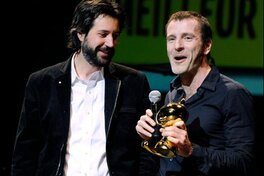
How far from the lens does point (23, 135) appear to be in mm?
2363

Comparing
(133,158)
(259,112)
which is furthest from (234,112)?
(259,112)

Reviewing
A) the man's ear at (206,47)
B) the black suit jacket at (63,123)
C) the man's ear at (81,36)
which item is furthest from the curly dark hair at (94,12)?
the man's ear at (206,47)

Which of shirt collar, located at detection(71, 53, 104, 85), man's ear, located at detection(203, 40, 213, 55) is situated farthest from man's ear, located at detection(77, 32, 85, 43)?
man's ear, located at detection(203, 40, 213, 55)

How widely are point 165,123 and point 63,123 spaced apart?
475mm

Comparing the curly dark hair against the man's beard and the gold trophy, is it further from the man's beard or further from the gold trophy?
the gold trophy

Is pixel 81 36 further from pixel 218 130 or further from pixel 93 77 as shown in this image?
pixel 218 130

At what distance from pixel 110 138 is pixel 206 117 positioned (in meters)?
0.38

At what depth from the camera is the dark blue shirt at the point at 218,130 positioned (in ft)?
6.63

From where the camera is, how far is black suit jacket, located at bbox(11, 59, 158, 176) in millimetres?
2271

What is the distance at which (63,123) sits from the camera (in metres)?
2.27

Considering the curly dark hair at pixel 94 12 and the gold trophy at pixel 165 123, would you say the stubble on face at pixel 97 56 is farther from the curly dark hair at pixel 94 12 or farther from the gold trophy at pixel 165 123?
the gold trophy at pixel 165 123

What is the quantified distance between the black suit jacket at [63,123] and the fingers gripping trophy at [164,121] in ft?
0.93

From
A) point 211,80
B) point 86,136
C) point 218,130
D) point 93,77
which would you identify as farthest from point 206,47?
point 86,136

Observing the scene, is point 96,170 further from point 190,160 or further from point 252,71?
point 252,71
